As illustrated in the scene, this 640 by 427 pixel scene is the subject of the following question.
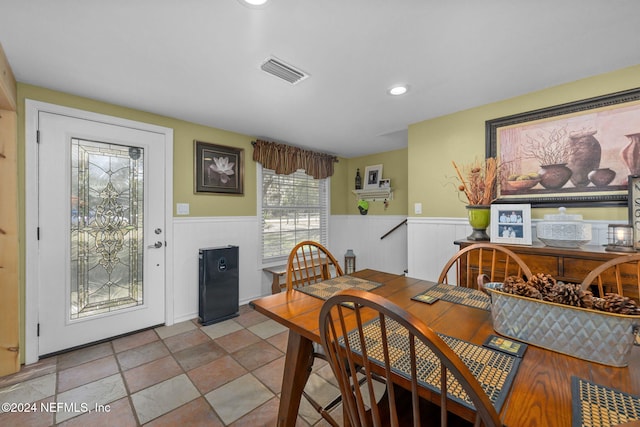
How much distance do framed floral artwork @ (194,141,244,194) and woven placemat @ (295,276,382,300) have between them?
2093mm

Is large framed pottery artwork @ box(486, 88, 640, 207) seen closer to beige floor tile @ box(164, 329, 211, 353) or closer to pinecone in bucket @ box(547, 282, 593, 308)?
pinecone in bucket @ box(547, 282, 593, 308)

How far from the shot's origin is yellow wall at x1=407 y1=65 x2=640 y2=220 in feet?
6.21

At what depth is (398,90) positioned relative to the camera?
86.0 inches

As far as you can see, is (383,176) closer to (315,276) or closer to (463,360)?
(315,276)

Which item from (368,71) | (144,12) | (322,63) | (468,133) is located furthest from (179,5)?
(468,133)

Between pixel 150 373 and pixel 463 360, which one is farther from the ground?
pixel 463 360

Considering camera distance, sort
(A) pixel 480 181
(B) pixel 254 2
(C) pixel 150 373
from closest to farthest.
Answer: (B) pixel 254 2
(C) pixel 150 373
(A) pixel 480 181

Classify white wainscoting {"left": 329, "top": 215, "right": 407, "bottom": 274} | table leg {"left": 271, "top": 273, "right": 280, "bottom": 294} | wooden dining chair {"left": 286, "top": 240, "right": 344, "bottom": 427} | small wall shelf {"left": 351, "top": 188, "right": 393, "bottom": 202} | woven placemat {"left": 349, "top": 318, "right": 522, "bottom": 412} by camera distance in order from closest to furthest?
woven placemat {"left": 349, "top": 318, "right": 522, "bottom": 412} < wooden dining chair {"left": 286, "top": 240, "right": 344, "bottom": 427} < table leg {"left": 271, "top": 273, "right": 280, "bottom": 294} < white wainscoting {"left": 329, "top": 215, "right": 407, "bottom": 274} < small wall shelf {"left": 351, "top": 188, "right": 393, "bottom": 202}

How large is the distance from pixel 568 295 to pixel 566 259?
1.26 m

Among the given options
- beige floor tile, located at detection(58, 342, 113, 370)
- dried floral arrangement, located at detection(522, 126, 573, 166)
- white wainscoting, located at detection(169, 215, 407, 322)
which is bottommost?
beige floor tile, located at detection(58, 342, 113, 370)

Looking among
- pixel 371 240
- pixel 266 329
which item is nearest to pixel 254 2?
pixel 266 329

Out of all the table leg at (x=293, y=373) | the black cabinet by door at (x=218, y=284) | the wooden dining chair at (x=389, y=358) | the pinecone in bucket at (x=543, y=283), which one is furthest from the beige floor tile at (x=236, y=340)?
the pinecone in bucket at (x=543, y=283)

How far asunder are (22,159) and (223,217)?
66.8 inches

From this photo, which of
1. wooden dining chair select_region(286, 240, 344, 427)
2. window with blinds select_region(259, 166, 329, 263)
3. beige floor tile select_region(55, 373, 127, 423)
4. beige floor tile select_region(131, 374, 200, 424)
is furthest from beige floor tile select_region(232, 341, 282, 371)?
window with blinds select_region(259, 166, 329, 263)
